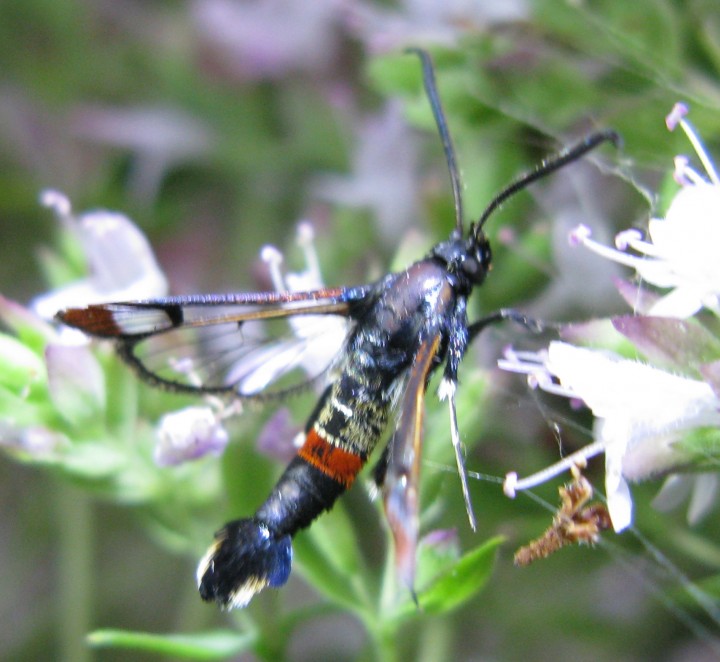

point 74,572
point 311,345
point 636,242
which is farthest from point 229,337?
point 74,572

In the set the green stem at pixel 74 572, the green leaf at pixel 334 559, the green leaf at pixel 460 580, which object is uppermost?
the green leaf at pixel 460 580

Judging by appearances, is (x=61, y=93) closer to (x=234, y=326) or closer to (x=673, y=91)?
(x=234, y=326)

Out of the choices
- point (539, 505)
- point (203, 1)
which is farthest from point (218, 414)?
point (203, 1)

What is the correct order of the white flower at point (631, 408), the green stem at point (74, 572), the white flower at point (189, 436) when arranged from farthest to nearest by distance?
the green stem at point (74, 572)
the white flower at point (189, 436)
the white flower at point (631, 408)

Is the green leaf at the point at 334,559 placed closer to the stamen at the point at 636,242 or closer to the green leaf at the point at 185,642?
the green leaf at the point at 185,642

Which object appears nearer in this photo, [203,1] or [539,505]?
[539,505]

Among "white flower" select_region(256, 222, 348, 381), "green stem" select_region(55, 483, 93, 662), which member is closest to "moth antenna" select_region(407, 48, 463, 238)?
"white flower" select_region(256, 222, 348, 381)

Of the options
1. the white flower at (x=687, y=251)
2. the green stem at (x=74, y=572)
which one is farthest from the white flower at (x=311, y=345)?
the green stem at (x=74, y=572)
